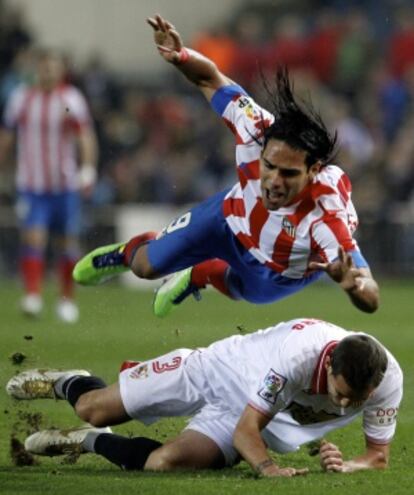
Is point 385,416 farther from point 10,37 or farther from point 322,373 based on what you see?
point 10,37

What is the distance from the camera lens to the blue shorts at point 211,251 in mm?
9242

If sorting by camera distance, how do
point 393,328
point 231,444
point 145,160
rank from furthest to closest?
point 145,160 → point 393,328 → point 231,444

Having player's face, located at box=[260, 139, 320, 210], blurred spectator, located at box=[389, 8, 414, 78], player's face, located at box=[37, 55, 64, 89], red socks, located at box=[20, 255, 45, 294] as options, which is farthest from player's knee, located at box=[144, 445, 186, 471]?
blurred spectator, located at box=[389, 8, 414, 78]

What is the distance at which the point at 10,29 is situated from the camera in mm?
21406

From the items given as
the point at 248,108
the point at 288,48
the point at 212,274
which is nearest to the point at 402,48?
the point at 288,48

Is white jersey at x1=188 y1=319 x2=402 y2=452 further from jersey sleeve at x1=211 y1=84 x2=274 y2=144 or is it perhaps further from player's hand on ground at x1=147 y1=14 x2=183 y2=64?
player's hand on ground at x1=147 y1=14 x2=183 y2=64

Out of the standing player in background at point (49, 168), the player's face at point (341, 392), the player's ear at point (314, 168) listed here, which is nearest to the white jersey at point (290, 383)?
the player's face at point (341, 392)

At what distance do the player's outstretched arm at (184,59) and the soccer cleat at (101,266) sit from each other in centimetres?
127

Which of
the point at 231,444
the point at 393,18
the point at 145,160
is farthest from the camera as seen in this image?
the point at 393,18

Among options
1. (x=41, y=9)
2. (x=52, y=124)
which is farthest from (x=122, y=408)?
(x=41, y=9)

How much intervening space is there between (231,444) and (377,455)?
71cm

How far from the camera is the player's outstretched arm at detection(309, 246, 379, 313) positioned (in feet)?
24.0

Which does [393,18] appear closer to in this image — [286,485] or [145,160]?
[145,160]

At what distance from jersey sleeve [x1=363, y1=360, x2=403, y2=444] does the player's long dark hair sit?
50.8 inches
